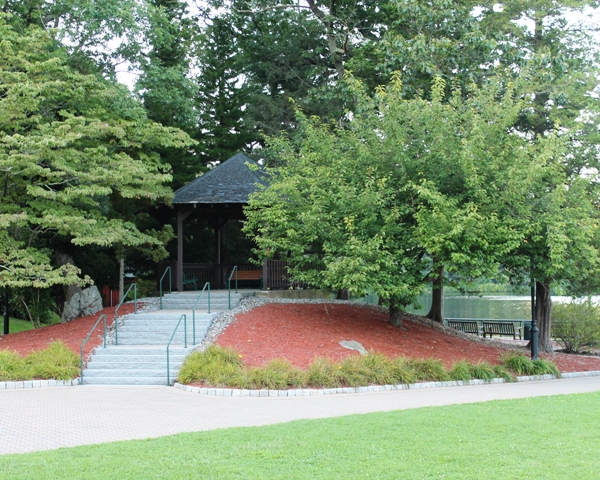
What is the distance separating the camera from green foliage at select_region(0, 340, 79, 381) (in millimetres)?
12844

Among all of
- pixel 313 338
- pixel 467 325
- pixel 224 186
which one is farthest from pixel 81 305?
pixel 467 325

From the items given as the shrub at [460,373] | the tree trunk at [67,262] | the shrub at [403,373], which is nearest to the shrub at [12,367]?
the tree trunk at [67,262]

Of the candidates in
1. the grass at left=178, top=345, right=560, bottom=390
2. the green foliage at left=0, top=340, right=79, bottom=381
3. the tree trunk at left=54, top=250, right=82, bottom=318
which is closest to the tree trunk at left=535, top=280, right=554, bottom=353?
the grass at left=178, top=345, right=560, bottom=390

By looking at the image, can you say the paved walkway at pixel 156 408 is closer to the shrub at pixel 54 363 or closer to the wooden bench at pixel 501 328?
the shrub at pixel 54 363

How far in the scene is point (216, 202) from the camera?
20.0 metres

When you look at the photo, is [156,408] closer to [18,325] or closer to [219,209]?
[219,209]

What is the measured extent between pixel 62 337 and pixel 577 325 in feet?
52.5

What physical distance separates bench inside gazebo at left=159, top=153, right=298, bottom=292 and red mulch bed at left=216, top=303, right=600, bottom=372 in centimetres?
307

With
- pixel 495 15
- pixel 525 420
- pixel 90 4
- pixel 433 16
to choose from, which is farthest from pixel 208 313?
pixel 495 15

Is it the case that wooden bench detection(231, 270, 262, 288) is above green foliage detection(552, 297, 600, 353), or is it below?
above

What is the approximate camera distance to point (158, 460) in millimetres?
6586

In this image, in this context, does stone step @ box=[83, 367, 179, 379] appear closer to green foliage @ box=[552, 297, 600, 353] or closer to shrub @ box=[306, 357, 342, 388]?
shrub @ box=[306, 357, 342, 388]

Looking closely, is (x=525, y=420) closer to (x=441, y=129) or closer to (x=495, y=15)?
(x=441, y=129)

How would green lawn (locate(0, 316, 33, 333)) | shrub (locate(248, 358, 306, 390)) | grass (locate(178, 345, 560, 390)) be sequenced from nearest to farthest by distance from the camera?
shrub (locate(248, 358, 306, 390)) → grass (locate(178, 345, 560, 390)) → green lawn (locate(0, 316, 33, 333))
